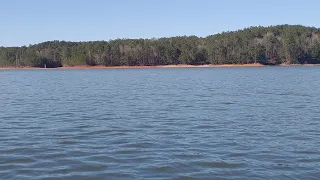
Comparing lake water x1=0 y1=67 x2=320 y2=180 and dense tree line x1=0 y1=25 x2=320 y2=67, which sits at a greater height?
dense tree line x1=0 y1=25 x2=320 y2=67

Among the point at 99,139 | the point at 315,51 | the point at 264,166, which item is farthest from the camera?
the point at 315,51

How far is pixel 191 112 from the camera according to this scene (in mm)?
25047

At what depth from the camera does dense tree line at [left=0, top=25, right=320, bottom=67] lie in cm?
16212

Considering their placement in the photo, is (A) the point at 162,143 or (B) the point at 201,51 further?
(B) the point at 201,51

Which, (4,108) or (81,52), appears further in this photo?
(81,52)

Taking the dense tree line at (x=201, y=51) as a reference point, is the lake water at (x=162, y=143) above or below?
below

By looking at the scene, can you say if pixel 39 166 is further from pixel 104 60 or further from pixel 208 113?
pixel 104 60

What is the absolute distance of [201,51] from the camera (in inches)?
6796

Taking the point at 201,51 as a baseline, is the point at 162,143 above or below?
below

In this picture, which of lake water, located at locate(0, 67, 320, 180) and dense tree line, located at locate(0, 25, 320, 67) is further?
dense tree line, located at locate(0, 25, 320, 67)

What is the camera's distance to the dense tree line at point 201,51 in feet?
532

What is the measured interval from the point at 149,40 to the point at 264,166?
182 m

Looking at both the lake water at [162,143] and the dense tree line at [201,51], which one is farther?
the dense tree line at [201,51]

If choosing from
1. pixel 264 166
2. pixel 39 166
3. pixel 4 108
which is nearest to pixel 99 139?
pixel 39 166
